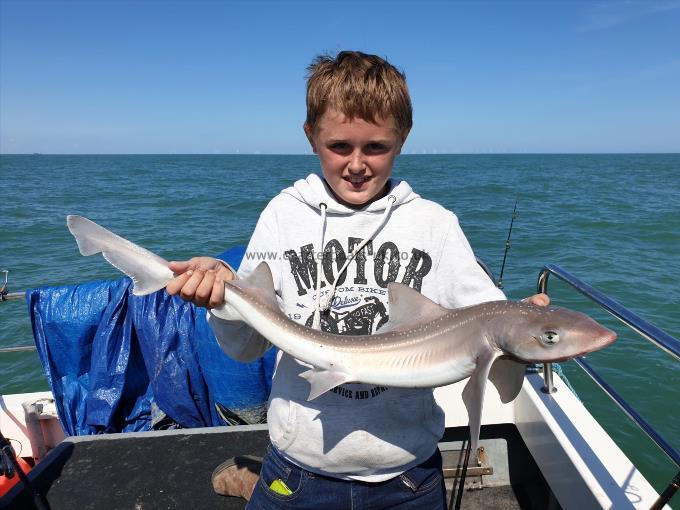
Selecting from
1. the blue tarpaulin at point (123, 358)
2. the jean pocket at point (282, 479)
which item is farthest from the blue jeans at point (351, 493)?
the blue tarpaulin at point (123, 358)

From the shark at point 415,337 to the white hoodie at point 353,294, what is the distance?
271 millimetres

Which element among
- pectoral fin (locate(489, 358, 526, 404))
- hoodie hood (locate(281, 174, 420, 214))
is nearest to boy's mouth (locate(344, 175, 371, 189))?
hoodie hood (locate(281, 174, 420, 214))

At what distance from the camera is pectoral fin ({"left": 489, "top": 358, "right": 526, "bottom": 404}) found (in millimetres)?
2291

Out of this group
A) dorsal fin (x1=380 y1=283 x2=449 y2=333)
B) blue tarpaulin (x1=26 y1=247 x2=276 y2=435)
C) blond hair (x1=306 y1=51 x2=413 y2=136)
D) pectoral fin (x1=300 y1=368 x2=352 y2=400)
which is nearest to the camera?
pectoral fin (x1=300 y1=368 x2=352 y2=400)

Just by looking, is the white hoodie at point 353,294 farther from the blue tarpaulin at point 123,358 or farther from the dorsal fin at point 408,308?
the blue tarpaulin at point 123,358

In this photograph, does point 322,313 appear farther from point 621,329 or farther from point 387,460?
point 621,329

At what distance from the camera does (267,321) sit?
2221mm

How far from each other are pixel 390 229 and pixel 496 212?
28472mm

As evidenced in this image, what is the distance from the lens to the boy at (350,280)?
92.5 inches

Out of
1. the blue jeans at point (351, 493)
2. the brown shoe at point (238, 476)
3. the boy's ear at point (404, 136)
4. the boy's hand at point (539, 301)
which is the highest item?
the boy's ear at point (404, 136)

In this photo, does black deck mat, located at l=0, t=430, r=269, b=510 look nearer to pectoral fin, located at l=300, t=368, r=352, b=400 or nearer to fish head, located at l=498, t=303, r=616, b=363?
pectoral fin, located at l=300, t=368, r=352, b=400

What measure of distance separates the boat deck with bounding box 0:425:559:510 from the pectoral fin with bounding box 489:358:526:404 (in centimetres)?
201

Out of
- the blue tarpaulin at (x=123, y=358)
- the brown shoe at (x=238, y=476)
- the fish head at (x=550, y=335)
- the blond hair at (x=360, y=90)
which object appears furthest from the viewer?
the blue tarpaulin at (x=123, y=358)

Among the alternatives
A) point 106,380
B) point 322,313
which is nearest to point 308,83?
point 322,313
